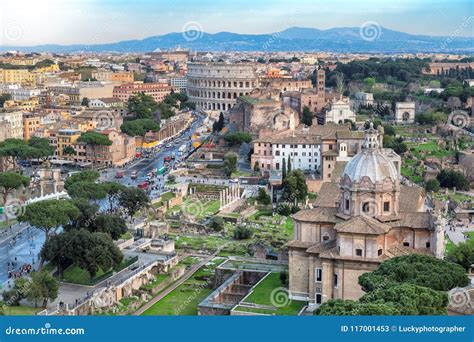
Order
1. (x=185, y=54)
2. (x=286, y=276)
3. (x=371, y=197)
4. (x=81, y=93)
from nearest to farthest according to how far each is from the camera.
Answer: (x=371, y=197) → (x=286, y=276) → (x=81, y=93) → (x=185, y=54)

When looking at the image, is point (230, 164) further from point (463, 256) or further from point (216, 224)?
point (463, 256)

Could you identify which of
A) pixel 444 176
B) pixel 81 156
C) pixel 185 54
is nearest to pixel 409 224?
pixel 444 176

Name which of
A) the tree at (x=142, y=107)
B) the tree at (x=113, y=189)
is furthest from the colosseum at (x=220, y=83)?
the tree at (x=113, y=189)

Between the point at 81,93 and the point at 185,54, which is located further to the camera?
the point at 185,54

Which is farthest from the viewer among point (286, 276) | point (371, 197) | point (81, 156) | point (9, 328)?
point (81, 156)

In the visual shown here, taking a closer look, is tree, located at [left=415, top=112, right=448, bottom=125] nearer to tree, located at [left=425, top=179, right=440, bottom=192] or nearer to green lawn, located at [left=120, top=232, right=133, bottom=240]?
tree, located at [left=425, top=179, right=440, bottom=192]

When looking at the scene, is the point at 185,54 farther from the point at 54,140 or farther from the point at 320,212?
the point at 320,212

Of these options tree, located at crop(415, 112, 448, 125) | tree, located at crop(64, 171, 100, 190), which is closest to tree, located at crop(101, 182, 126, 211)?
tree, located at crop(64, 171, 100, 190)
